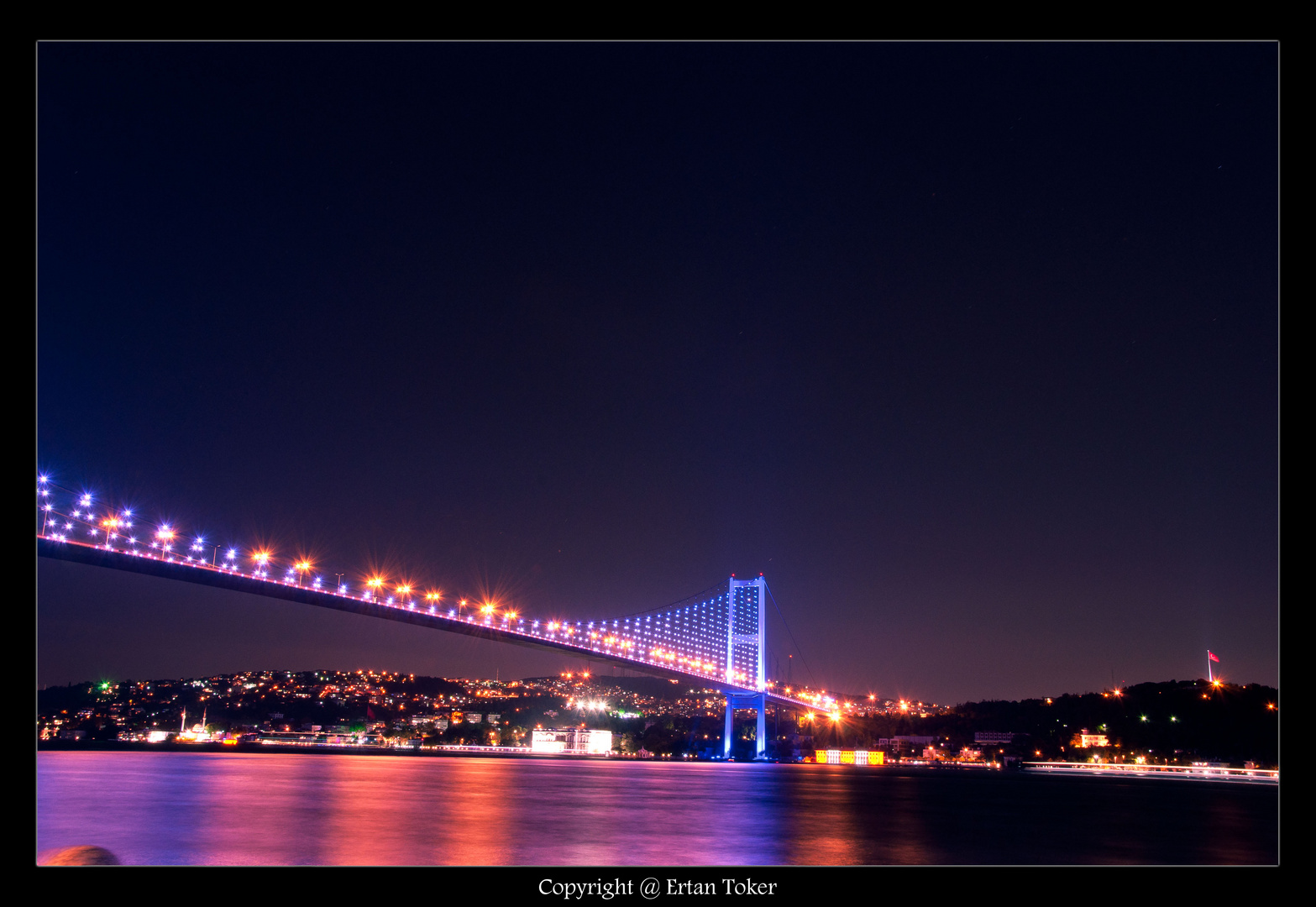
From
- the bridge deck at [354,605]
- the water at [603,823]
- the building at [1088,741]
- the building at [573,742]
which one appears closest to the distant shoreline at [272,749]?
the building at [573,742]

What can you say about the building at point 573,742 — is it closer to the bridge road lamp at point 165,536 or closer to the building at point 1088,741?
the building at point 1088,741

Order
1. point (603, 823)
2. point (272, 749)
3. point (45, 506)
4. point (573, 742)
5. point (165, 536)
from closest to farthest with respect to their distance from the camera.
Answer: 1. point (603, 823)
2. point (45, 506)
3. point (165, 536)
4. point (272, 749)
5. point (573, 742)

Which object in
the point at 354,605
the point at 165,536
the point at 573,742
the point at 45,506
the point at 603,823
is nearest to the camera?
the point at 603,823

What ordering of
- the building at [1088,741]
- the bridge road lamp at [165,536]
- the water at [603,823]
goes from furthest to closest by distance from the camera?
1. the building at [1088,741]
2. the bridge road lamp at [165,536]
3. the water at [603,823]

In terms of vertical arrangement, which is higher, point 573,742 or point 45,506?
point 45,506

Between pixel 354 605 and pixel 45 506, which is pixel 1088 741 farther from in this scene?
pixel 45 506

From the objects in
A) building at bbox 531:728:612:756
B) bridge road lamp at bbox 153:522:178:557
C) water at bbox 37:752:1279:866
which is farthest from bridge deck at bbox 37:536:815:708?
building at bbox 531:728:612:756

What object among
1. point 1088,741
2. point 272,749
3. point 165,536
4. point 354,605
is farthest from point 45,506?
point 1088,741

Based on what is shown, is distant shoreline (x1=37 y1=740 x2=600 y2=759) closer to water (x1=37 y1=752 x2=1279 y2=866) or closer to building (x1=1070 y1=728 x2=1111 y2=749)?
building (x1=1070 y1=728 x2=1111 y2=749)
